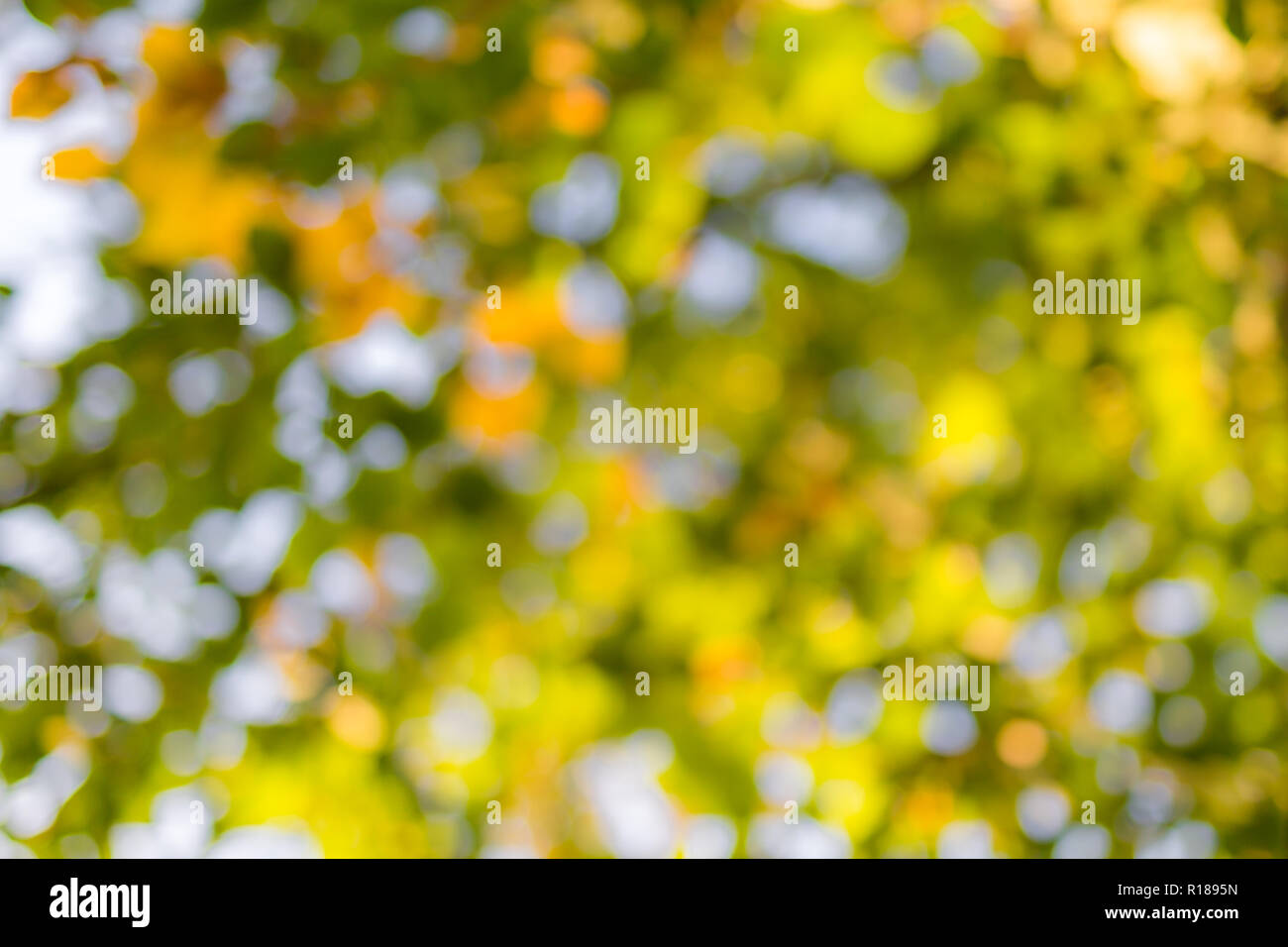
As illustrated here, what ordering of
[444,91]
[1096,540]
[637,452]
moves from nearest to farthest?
[444,91] → [637,452] → [1096,540]

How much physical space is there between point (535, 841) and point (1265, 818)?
82 centimetres

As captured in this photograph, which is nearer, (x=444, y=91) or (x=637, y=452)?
(x=444, y=91)

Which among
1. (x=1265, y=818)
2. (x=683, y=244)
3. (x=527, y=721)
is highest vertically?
(x=683, y=244)

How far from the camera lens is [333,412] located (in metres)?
0.83

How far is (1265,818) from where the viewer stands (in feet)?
3.49

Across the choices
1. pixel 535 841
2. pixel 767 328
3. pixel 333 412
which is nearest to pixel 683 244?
pixel 767 328

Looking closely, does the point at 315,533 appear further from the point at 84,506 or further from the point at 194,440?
the point at 84,506

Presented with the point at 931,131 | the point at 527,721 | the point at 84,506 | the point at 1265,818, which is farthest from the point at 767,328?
the point at 1265,818

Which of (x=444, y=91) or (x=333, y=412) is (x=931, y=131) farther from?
(x=333, y=412)

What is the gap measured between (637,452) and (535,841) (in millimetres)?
432

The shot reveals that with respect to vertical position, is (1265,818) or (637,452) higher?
(637,452)

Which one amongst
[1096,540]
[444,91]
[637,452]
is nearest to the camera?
[444,91]

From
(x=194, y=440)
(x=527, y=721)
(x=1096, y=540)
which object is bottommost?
(x=527, y=721)

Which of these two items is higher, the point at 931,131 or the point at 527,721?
the point at 931,131
